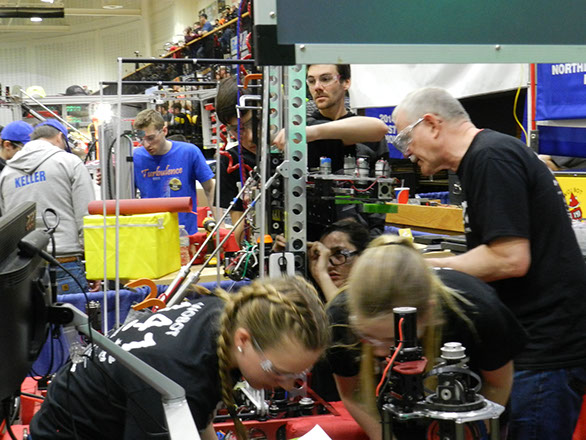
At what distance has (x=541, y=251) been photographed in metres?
1.83

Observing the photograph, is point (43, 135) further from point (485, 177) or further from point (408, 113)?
point (485, 177)

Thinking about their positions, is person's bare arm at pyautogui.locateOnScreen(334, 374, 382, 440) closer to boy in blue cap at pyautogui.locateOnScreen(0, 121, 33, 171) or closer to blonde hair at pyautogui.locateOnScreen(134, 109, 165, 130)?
blonde hair at pyautogui.locateOnScreen(134, 109, 165, 130)

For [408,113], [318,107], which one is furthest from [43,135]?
[408,113]

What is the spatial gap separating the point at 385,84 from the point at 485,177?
Result: 14.9 feet

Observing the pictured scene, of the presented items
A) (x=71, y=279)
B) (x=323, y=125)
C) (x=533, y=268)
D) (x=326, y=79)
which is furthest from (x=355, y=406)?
(x=71, y=279)

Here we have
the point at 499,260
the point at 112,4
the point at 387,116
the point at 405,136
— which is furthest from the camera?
the point at 112,4

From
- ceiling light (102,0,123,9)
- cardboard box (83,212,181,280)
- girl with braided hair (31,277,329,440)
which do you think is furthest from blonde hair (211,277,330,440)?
ceiling light (102,0,123,9)

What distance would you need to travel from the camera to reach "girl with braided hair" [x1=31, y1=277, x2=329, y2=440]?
1471mm

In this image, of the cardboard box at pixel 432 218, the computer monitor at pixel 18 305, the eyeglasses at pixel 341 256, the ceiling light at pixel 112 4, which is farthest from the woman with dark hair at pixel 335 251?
the ceiling light at pixel 112 4

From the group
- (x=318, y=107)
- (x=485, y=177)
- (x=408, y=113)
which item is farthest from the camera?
(x=318, y=107)

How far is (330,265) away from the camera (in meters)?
2.47

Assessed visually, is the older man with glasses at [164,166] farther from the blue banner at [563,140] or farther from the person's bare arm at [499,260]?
the person's bare arm at [499,260]

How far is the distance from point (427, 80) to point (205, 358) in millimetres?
4379

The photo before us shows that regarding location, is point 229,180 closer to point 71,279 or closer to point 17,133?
point 71,279
